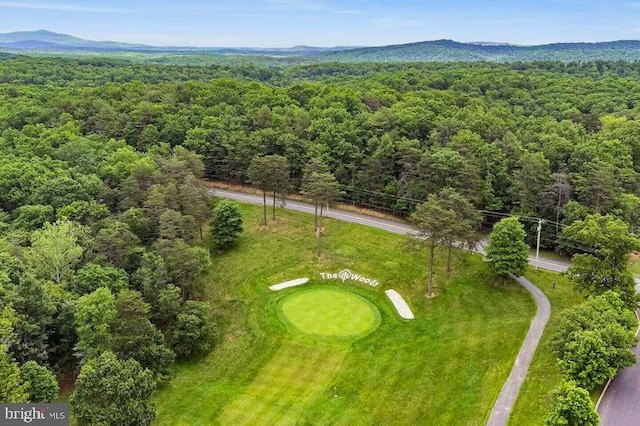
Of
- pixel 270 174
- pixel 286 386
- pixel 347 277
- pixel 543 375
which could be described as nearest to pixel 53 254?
pixel 286 386

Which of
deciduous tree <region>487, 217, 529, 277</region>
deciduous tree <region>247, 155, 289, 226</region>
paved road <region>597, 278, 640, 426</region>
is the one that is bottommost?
paved road <region>597, 278, 640, 426</region>

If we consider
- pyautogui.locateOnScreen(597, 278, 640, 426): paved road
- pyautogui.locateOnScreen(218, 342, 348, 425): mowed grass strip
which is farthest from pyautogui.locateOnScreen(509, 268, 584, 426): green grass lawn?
pyautogui.locateOnScreen(218, 342, 348, 425): mowed grass strip

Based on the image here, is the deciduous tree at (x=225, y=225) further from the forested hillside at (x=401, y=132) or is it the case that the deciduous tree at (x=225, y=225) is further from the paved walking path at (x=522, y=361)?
the paved walking path at (x=522, y=361)

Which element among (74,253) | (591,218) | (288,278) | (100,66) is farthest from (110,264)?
(100,66)

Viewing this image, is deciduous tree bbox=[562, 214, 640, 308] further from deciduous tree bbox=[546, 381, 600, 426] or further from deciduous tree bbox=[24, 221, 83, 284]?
deciduous tree bbox=[24, 221, 83, 284]

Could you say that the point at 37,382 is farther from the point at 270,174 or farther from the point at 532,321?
the point at 532,321

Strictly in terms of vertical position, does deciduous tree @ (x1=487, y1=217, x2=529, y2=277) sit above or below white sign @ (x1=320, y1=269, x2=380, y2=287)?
above
